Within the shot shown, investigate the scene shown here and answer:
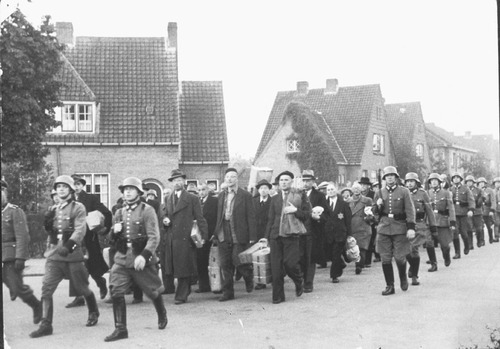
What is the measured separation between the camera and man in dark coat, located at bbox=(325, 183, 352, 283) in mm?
13211

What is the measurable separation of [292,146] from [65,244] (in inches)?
1233

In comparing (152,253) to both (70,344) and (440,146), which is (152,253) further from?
(440,146)

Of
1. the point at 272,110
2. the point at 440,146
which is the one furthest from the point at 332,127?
the point at 440,146

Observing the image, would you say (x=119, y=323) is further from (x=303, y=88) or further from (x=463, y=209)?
(x=303, y=88)

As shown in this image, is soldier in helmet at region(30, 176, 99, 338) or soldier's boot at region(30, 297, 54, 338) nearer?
soldier's boot at region(30, 297, 54, 338)

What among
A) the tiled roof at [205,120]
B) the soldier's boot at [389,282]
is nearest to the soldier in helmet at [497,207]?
the tiled roof at [205,120]

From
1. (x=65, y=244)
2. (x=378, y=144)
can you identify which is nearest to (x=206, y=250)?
(x=65, y=244)

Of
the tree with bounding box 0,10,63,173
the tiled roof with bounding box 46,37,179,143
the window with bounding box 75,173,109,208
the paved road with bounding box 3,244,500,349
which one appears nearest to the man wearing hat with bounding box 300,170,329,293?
the paved road with bounding box 3,244,500,349

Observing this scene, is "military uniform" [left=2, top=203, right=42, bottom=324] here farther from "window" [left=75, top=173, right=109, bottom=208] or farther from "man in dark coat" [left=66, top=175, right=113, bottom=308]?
"window" [left=75, top=173, right=109, bottom=208]

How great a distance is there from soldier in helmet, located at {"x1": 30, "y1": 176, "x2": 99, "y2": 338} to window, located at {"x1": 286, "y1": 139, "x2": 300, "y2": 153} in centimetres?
3076

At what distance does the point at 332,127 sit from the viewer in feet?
133

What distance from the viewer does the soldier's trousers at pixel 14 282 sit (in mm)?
6547

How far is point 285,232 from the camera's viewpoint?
10820 millimetres

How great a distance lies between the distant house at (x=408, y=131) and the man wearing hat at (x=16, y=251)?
121ft
